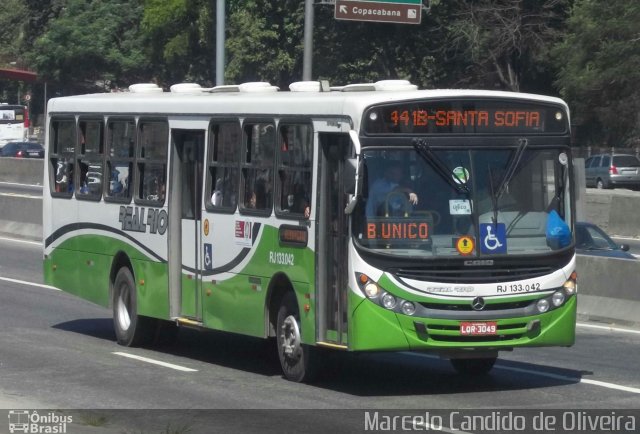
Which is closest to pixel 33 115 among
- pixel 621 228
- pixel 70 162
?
pixel 621 228

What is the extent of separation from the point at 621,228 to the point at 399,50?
2703 cm

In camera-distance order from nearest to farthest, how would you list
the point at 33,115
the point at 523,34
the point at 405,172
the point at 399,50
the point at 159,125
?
the point at 405,172 → the point at 159,125 → the point at 523,34 → the point at 399,50 → the point at 33,115

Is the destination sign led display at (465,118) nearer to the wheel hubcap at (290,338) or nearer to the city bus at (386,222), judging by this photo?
the city bus at (386,222)

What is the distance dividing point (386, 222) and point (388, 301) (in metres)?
0.69

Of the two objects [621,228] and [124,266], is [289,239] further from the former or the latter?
[621,228]

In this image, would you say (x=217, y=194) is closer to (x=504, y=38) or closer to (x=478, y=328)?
(x=478, y=328)

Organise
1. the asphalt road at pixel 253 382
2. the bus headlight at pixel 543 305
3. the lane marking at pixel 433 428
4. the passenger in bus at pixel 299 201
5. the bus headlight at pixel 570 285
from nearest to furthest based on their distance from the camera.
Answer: the lane marking at pixel 433 428 < the asphalt road at pixel 253 382 < the bus headlight at pixel 543 305 < the bus headlight at pixel 570 285 < the passenger in bus at pixel 299 201

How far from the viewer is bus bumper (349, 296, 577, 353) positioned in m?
10.9

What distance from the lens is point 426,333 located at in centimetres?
1102

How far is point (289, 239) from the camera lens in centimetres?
1198

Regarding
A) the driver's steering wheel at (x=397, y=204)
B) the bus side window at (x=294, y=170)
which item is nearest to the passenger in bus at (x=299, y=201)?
the bus side window at (x=294, y=170)

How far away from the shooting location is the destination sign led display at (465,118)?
36.7 feet

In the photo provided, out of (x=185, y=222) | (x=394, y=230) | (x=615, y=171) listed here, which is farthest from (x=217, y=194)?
(x=615, y=171)

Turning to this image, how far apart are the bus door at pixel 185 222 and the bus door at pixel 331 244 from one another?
2578 mm
